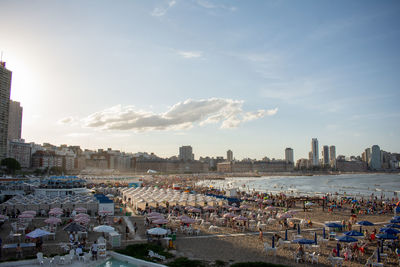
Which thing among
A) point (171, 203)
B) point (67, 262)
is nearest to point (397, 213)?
point (171, 203)

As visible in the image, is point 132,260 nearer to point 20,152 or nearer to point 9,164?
point 9,164

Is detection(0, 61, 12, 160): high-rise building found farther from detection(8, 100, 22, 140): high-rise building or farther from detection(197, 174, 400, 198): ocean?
detection(8, 100, 22, 140): high-rise building

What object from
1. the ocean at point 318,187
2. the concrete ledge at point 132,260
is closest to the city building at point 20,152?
the ocean at point 318,187

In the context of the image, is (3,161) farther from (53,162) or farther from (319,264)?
(319,264)

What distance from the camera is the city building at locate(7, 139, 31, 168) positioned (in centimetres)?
11781

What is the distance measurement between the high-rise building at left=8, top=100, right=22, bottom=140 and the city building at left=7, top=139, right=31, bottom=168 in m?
30.6

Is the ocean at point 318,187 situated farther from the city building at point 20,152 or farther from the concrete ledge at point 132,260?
the city building at point 20,152

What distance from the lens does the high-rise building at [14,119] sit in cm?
15175

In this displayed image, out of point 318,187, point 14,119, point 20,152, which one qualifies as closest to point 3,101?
point 20,152

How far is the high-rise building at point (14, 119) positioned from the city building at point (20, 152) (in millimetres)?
30640

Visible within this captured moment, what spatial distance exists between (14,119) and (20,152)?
129 ft

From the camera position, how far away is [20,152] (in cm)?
12300

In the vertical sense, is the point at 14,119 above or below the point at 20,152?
above

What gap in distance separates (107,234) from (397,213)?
25.7 m
